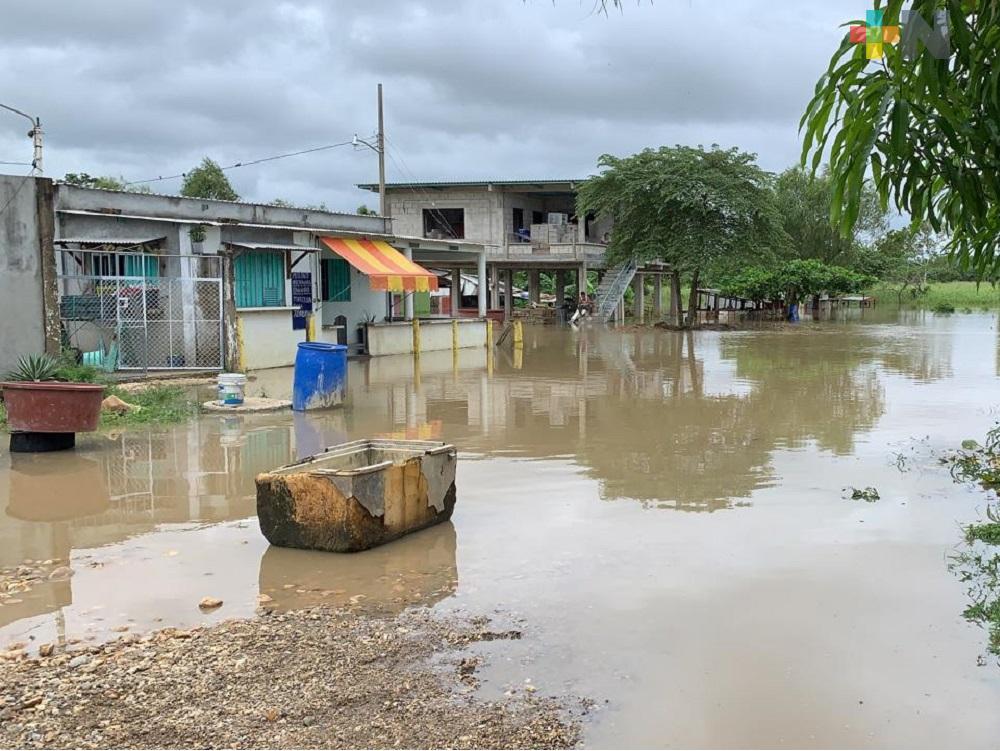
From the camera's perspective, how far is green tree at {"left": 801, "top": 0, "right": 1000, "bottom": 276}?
8.86ft

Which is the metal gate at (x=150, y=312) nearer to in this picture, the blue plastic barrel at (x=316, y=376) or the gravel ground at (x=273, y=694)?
the blue plastic barrel at (x=316, y=376)

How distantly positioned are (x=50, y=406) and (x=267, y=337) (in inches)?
439

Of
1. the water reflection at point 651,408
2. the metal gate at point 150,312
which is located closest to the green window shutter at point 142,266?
the metal gate at point 150,312

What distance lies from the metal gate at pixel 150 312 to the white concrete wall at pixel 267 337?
101 cm

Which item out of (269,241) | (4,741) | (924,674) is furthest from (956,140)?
(269,241)

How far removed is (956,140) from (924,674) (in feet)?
10.7

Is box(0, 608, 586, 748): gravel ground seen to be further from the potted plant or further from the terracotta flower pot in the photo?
the potted plant

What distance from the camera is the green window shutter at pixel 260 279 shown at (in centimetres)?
2159

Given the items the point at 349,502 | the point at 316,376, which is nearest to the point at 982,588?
the point at 349,502

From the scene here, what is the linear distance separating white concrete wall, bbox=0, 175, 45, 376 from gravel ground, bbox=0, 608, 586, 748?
1073cm

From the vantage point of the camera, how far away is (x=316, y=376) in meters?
14.8

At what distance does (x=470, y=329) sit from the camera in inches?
1168

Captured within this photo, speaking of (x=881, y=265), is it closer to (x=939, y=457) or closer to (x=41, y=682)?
(x=939, y=457)

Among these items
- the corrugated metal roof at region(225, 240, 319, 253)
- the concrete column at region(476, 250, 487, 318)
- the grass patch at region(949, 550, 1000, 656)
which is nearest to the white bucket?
the corrugated metal roof at region(225, 240, 319, 253)
